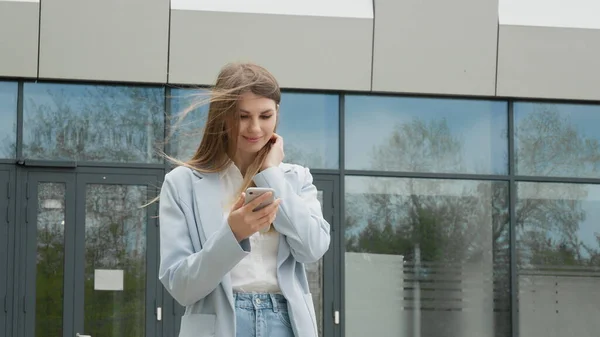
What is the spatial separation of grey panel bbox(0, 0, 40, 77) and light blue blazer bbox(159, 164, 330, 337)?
762 cm

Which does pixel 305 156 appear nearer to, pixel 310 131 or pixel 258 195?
pixel 310 131

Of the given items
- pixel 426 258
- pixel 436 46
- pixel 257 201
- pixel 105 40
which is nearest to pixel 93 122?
pixel 105 40

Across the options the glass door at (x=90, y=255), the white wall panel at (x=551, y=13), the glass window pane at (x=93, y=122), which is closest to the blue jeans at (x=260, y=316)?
the glass door at (x=90, y=255)

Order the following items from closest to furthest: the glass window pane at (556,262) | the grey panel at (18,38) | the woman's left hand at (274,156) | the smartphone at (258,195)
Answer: the smartphone at (258,195) < the woman's left hand at (274,156) < the grey panel at (18,38) < the glass window pane at (556,262)

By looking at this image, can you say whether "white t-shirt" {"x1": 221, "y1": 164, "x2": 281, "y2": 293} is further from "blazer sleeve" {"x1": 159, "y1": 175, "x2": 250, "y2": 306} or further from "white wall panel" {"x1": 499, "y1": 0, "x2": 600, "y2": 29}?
"white wall panel" {"x1": 499, "y1": 0, "x2": 600, "y2": 29}

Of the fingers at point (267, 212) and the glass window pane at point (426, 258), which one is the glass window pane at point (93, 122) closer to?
the glass window pane at point (426, 258)

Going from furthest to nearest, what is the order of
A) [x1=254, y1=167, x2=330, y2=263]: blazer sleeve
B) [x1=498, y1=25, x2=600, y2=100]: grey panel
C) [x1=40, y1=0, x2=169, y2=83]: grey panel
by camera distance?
1. [x1=498, y1=25, x2=600, y2=100]: grey panel
2. [x1=40, y1=0, x2=169, y2=83]: grey panel
3. [x1=254, y1=167, x2=330, y2=263]: blazer sleeve

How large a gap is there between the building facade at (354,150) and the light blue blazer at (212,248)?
710 centimetres

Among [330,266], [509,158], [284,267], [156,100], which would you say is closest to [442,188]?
[509,158]

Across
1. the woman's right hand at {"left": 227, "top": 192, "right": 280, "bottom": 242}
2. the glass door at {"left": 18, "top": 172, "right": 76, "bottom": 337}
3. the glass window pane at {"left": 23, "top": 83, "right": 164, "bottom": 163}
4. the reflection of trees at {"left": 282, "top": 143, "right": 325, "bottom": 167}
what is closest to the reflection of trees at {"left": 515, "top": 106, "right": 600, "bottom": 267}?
the reflection of trees at {"left": 282, "top": 143, "right": 325, "bottom": 167}

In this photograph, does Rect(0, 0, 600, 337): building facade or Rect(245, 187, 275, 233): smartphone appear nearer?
Rect(245, 187, 275, 233): smartphone

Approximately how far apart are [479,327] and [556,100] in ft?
8.77

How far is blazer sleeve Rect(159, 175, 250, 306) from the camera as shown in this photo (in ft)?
8.34

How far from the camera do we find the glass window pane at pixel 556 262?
1091 cm
